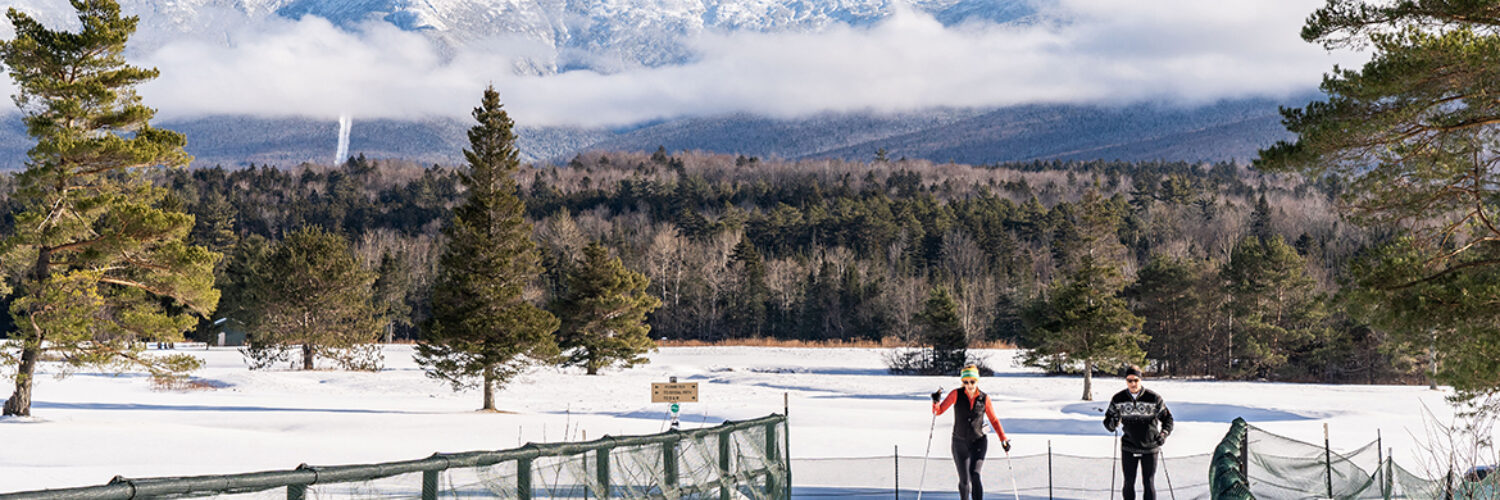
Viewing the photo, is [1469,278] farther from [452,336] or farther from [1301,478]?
[452,336]

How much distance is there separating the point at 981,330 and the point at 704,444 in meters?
80.6

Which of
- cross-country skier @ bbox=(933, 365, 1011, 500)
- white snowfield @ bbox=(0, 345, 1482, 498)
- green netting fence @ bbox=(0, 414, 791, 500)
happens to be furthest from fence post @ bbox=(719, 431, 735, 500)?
white snowfield @ bbox=(0, 345, 1482, 498)

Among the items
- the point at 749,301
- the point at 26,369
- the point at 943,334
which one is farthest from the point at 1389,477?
the point at 749,301

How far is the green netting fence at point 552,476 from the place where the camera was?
15.2ft

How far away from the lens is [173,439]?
22.9m

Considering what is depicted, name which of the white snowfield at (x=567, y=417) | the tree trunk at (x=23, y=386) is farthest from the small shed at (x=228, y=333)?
the tree trunk at (x=23, y=386)

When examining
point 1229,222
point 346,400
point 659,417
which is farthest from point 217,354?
point 1229,222

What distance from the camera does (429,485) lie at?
5.84 metres

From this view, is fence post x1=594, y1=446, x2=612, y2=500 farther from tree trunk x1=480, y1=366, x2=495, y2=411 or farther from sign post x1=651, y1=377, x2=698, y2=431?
tree trunk x1=480, y1=366, x2=495, y2=411

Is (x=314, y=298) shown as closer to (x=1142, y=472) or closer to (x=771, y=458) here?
(x=771, y=458)

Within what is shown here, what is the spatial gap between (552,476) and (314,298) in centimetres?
4660

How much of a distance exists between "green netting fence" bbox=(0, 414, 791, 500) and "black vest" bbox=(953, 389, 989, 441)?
182 cm

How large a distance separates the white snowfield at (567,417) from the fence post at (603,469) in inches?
243

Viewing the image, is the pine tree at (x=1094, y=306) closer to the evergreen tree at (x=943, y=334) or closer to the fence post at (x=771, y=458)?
the evergreen tree at (x=943, y=334)
